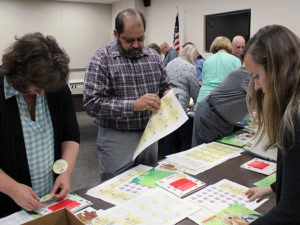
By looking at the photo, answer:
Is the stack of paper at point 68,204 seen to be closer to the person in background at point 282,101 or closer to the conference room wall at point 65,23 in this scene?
the person in background at point 282,101

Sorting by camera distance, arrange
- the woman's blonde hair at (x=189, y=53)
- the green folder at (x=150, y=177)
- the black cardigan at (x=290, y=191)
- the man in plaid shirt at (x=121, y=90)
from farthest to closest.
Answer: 1. the woman's blonde hair at (x=189, y=53)
2. the man in plaid shirt at (x=121, y=90)
3. the green folder at (x=150, y=177)
4. the black cardigan at (x=290, y=191)

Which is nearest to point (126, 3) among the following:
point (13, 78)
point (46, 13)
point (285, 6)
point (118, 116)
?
point (46, 13)

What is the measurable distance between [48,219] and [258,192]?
80 cm

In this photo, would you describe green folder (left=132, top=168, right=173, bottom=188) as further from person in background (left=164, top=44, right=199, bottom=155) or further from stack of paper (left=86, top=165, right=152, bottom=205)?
person in background (left=164, top=44, right=199, bottom=155)

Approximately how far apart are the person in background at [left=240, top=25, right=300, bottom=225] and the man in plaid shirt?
0.83 m

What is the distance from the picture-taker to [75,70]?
8.09 meters

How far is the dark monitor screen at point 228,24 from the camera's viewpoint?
508 cm

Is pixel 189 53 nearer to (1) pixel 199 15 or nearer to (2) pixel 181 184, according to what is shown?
(2) pixel 181 184

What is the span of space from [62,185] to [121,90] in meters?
0.72

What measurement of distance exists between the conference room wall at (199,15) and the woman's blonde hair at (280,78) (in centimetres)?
397

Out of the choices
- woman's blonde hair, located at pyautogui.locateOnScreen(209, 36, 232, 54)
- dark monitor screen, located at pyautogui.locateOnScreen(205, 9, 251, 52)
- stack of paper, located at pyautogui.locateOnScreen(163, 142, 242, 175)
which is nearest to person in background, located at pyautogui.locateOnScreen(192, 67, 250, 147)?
stack of paper, located at pyautogui.locateOnScreen(163, 142, 242, 175)

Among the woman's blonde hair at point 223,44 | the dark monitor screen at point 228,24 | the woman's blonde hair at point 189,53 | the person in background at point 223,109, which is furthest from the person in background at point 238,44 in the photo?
the person in background at point 223,109

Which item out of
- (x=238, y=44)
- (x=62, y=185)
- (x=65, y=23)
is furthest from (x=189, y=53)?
(x=65, y=23)

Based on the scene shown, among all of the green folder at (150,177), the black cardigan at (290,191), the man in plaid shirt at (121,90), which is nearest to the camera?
the black cardigan at (290,191)
